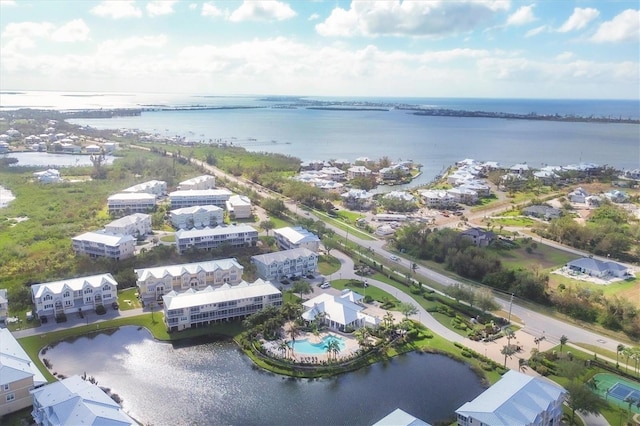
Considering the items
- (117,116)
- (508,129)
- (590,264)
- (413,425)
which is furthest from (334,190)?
(117,116)

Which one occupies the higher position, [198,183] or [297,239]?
[198,183]

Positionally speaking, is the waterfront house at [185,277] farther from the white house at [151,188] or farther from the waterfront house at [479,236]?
the white house at [151,188]

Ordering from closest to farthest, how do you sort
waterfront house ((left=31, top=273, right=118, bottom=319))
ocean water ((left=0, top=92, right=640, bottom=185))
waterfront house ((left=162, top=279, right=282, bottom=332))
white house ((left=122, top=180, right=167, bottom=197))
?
1. waterfront house ((left=162, top=279, right=282, bottom=332))
2. waterfront house ((left=31, top=273, right=118, bottom=319))
3. white house ((left=122, top=180, right=167, bottom=197))
4. ocean water ((left=0, top=92, right=640, bottom=185))

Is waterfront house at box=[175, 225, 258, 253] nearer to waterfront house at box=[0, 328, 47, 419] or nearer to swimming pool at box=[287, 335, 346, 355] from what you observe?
swimming pool at box=[287, 335, 346, 355]

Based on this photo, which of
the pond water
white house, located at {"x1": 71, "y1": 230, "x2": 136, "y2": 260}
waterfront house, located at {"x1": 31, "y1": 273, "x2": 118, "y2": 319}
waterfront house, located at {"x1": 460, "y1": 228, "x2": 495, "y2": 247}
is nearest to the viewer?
the pond water

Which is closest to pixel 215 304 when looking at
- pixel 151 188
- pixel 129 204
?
pixel 129 204

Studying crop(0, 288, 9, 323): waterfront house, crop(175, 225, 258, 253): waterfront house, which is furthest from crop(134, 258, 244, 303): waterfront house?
crop(0, 288, 9, 323): waterfront house

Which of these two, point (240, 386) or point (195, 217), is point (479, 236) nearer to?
point (195, 217)
